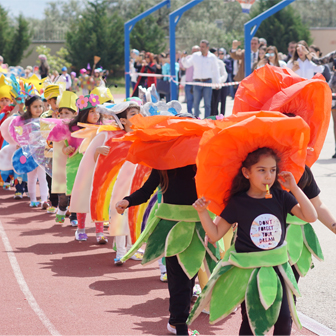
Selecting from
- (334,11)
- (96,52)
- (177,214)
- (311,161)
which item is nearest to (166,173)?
(177,214)

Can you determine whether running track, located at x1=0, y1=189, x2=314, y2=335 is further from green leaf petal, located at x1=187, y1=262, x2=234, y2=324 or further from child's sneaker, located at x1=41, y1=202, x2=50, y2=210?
child's sneaker, located at x1=41, y1=202, x2=50, y2=210

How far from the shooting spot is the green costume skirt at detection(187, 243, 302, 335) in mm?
3318

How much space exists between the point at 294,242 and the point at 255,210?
0.61 meters

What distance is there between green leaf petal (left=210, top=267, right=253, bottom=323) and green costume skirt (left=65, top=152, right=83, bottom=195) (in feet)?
14.0

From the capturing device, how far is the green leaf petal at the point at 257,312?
3.30m

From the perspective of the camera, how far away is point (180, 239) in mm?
4285

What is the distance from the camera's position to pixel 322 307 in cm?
484

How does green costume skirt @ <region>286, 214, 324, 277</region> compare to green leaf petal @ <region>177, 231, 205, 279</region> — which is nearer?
green costume skirt @ <region>286, 214, 324, 277</region>

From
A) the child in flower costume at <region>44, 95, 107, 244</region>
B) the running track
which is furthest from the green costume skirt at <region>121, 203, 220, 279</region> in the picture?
the child in flower costume at <region>44, 95, 107, 244</region>

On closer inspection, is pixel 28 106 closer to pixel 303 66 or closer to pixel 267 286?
pixel 267 286

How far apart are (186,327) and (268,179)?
1.49 m

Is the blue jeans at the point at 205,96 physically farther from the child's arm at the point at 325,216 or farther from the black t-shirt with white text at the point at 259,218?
the black t-shirt with white text at the point at 259,218

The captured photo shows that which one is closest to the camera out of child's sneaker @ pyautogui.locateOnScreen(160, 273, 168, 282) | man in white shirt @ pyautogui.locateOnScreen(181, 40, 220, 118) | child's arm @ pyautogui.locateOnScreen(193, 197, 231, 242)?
child's arm @ pyautogui.locateOnScreen(193, 197, 231, 242)

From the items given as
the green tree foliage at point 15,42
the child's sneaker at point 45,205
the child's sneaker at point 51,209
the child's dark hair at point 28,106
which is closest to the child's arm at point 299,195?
the child's sneaker at point 51,209
